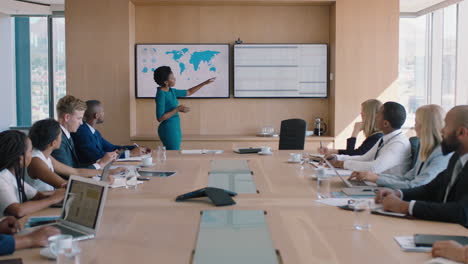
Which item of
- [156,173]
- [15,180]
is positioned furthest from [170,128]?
[15,180]

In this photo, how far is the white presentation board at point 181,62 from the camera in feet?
26.1

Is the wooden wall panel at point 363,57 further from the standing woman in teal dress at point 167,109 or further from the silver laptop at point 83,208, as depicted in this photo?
the silver laptop at point 83,208

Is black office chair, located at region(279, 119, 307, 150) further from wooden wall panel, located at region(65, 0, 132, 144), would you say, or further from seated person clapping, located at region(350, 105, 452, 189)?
seated person clapping, located at region(350, 105, 452, 189)

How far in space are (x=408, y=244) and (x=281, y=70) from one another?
587cm

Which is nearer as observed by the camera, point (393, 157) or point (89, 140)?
point (393, 157)

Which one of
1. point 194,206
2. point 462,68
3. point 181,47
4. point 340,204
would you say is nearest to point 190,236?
point 194,206

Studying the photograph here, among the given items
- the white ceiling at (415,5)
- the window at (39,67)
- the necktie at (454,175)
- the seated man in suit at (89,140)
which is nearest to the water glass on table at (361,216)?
the necktie at (454,175)

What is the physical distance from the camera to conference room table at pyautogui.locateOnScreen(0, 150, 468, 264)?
218cm

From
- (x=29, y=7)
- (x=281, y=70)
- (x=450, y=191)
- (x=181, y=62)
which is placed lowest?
(x=450, y=191)

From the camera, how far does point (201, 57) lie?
796 cm

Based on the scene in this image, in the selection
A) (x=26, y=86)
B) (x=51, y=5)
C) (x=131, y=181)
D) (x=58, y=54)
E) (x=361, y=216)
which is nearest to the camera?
(x=361, y=216)

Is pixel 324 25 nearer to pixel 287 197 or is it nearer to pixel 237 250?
pixel 287 197

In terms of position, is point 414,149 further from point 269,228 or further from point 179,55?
point 179,55

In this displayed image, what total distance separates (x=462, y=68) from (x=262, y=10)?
3068 mm
